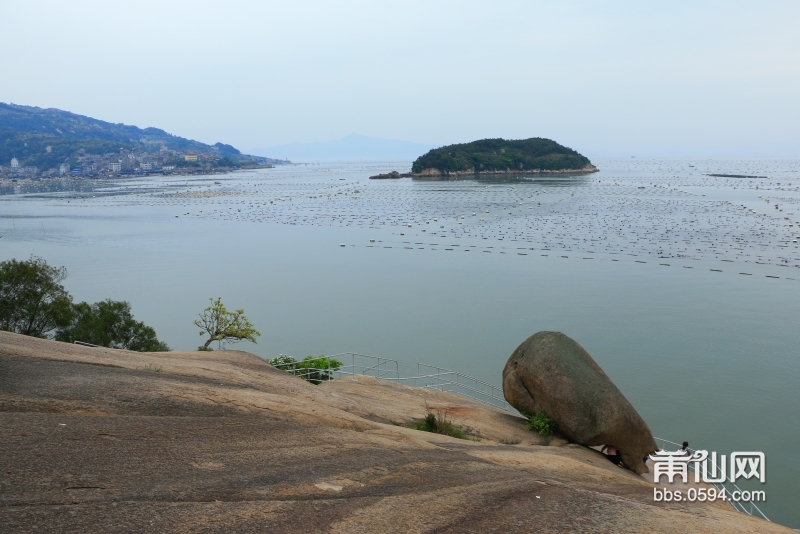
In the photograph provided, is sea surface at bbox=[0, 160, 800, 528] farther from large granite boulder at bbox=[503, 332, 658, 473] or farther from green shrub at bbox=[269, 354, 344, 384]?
green shrub at bbox=[269, 354, 344, 384]

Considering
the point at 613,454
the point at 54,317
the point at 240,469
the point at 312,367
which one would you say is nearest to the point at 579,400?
the point at 613,454

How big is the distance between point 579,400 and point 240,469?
10976 mm

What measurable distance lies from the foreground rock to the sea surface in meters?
13.7

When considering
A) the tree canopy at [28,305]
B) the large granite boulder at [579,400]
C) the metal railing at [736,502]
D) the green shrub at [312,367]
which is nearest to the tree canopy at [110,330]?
the tree canopy at [28,305]

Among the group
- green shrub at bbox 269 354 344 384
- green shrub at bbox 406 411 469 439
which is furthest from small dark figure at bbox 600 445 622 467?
green shrub at bbox 269 354 344 384

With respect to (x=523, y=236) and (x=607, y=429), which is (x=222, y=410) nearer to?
(x=607, y=429)

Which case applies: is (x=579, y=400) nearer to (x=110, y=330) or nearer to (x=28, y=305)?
(x=110, y=330)

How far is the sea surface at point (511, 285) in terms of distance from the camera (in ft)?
94.9

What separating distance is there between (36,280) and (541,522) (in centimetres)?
2805

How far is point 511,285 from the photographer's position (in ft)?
165

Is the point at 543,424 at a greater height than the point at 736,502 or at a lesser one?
greater

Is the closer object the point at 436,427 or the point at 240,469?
the point at 240,469

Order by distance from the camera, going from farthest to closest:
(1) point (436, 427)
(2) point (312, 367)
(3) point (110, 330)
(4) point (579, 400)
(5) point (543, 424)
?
(3) point (110, 330) < (2) point (312, 367) < (5) point (543, 424) < (4) point (579, 400) < (1) point (436, 427)

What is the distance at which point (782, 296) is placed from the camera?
44.7 metres
